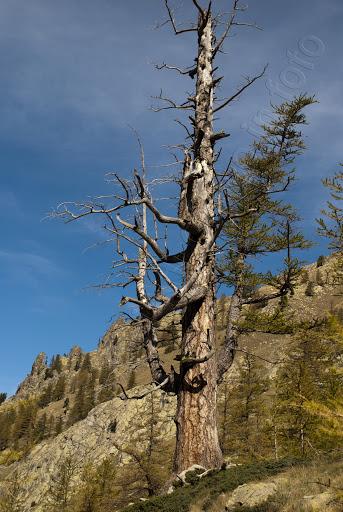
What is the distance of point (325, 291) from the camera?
10012cm

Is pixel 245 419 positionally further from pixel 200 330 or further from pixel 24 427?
pixel 24 427

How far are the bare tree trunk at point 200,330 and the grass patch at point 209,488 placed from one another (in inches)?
17.0

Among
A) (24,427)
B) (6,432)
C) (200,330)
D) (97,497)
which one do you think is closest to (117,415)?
(97,497)

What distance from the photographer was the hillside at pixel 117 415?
8680 mm

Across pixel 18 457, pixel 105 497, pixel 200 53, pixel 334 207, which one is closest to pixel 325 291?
pixel 18 457

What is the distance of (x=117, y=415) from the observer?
188 feet

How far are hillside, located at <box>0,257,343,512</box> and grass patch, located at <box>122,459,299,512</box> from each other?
1586mm

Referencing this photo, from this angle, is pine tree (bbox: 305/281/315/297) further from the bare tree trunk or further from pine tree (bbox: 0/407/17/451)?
the bare tree trunk

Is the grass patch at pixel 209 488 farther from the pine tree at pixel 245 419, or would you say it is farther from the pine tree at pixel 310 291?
the pine tree at pixel 310 291

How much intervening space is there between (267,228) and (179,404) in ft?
32.3

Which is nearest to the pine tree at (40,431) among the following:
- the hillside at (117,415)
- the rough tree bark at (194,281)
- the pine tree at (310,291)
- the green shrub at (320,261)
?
the hillside at (117,415)

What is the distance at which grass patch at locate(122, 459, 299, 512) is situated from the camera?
5.80m

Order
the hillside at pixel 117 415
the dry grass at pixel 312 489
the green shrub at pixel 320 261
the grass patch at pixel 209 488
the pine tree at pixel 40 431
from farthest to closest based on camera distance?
the green shrub at pixel 320 261 → the pine tree at pixel 40 431 → the hillside at pixel 117 415 → the grass patch at pixel 209 488 → the dry grass at pixel 312 489

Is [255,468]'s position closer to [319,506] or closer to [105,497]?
[319,506]
